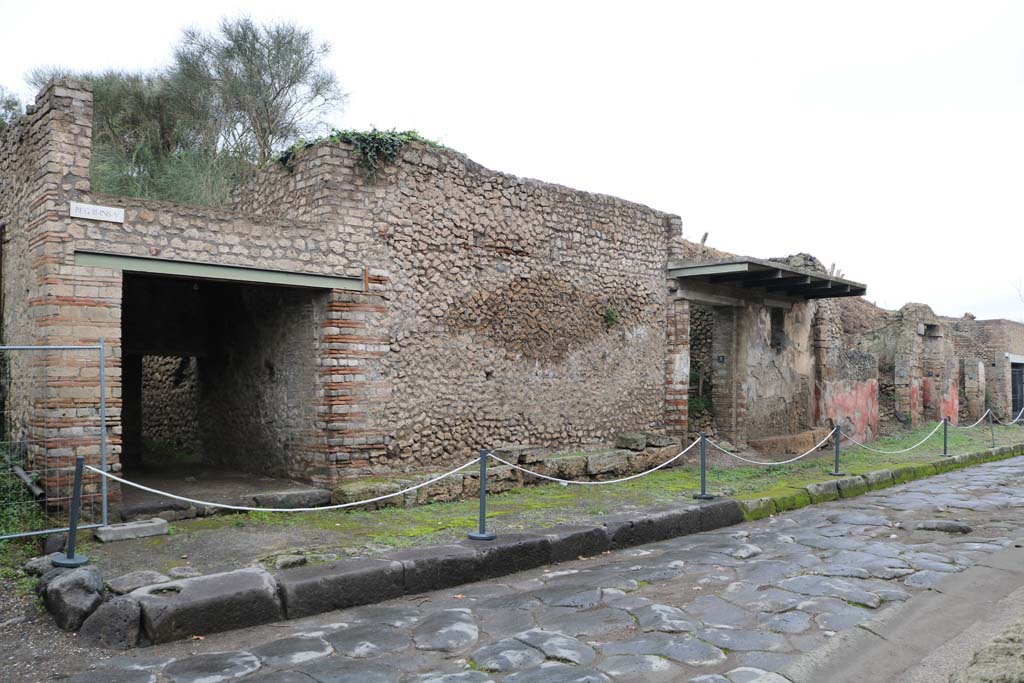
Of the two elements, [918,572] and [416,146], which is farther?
[416,146]

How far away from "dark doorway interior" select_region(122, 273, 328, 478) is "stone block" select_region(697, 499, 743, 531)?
402cm

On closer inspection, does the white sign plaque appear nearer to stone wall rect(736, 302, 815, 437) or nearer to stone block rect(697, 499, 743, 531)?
stone block rect(697, 499, 743, 531)

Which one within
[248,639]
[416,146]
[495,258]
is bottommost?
[248,639]

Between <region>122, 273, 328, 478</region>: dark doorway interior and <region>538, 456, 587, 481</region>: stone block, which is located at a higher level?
<region>122, 273, 328, 478</region>: dark doorway interior

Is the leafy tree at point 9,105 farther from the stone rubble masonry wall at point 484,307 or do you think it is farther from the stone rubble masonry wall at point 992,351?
the stone rubble masonry wall at point 992,351

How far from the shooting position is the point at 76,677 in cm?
376

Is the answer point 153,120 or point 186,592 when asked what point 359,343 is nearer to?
point 186,592

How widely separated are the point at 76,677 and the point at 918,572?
5.32 m

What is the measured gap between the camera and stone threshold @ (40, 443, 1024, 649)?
4.32 metres

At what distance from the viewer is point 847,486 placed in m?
9.63

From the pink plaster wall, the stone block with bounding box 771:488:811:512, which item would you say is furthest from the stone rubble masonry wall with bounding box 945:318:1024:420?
the stone block with bounding box 771:488:811:512

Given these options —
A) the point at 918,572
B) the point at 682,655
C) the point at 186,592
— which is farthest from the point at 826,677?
the point at 186,592

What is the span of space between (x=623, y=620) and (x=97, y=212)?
532cm

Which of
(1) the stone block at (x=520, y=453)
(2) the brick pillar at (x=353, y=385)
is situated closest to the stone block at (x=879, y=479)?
(1) the stone block at (x=520, y=453)
